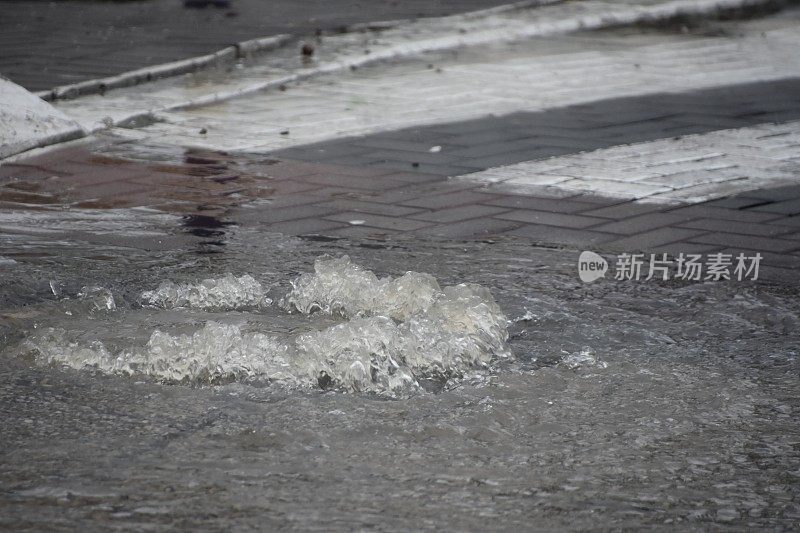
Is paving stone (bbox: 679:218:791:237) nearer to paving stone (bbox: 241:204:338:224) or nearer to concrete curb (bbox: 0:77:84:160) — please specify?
paving stone (bbox: 241:204:338:224)

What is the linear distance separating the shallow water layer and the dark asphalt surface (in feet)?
13.6

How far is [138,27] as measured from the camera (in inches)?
404

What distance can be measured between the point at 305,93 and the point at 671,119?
223 centimetres

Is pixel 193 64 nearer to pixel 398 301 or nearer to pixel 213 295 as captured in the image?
pixel 213 295

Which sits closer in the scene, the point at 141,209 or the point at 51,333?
the point at 51,333

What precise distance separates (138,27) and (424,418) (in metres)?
8.09

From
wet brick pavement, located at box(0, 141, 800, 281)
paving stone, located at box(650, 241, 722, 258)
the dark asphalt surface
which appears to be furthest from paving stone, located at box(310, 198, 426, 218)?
the dark asphalt surface

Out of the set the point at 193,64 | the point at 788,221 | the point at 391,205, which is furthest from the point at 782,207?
the point at 193,64

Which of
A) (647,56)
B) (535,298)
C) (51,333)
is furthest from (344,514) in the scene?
(647,56)

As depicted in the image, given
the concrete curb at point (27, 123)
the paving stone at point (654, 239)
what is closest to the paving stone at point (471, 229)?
the paving stone at point (654, 239)

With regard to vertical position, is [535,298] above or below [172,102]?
below

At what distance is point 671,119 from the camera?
6613 mm

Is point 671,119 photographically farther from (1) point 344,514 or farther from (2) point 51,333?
(1) point 344,514

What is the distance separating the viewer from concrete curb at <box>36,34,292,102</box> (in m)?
7.17
